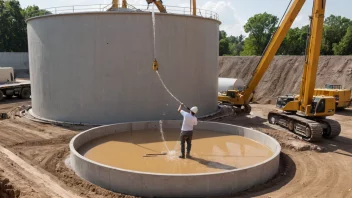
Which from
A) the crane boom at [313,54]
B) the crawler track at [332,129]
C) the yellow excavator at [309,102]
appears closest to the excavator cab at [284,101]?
the yellow excavator at [309,102]

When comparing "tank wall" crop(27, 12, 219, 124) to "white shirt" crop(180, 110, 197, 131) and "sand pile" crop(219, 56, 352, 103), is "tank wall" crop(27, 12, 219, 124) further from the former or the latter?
"sand pile" crop(219, 56, 352, 103)

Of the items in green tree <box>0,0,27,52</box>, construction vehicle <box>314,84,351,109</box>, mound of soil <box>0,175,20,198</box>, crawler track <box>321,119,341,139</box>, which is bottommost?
mound of soil <box>0,175,20,198</box>

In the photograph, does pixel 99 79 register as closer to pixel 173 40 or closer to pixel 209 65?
pixel 173 40

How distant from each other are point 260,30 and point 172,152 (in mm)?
56882

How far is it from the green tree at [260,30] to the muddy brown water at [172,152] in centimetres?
5208

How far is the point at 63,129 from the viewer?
15070 mm

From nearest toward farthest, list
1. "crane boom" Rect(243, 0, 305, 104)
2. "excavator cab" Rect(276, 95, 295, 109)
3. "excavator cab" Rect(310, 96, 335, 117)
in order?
"excavator cab" Rect(310, 96, 335, 117) → "crane boom" Rect(243, 0, 305, 104) → "excavator cab" Rect(276, 95, 295, 109)

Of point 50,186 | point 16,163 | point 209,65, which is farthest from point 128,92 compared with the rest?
point 50,186

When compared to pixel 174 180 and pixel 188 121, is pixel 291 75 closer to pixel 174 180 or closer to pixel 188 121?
pixel 188 121

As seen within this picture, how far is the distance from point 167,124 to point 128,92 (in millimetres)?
2596

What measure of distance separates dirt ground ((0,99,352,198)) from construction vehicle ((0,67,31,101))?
10.8 metres

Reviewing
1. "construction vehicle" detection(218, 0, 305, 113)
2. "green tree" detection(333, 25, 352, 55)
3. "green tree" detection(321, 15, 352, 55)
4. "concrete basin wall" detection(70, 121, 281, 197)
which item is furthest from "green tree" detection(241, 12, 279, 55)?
"concrete basin wall" detection(70, 121, 281, 197)

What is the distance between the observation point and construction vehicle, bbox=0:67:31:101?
2583 centimetres

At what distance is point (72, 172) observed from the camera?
9695 mm
